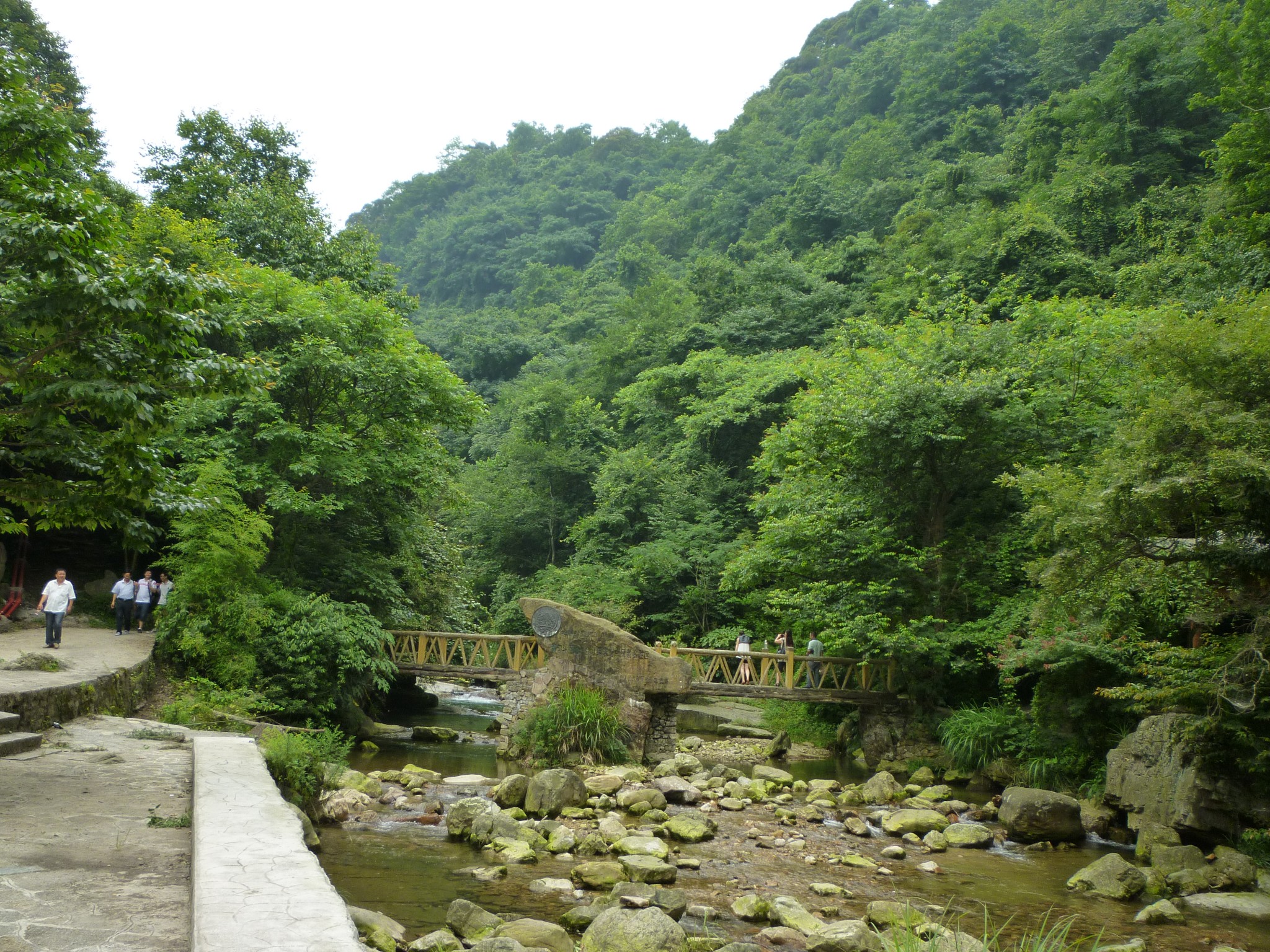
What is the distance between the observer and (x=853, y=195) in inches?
1743

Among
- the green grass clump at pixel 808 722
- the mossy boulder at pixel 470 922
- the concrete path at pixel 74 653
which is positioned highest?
the concrete path at pixel 74 653

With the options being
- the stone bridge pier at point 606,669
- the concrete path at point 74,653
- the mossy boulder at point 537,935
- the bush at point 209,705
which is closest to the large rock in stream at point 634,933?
the mossy boulder at point 537,935

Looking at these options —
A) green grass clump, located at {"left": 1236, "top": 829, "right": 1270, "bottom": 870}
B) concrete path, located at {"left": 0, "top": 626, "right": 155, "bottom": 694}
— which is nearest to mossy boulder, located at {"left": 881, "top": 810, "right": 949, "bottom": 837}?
green grass clump, located at {"left": 1236, "top": 829, "right": 1270, "bottom": 870}

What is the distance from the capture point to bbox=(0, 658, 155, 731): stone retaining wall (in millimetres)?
8734

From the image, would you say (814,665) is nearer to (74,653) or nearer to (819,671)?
(819,671)

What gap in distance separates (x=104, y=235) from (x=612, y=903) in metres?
7.28

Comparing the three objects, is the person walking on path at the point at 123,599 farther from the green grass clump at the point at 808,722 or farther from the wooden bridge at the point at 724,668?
the green grass clump at the point at 808,722

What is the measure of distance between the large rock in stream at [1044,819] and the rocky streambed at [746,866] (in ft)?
0.08

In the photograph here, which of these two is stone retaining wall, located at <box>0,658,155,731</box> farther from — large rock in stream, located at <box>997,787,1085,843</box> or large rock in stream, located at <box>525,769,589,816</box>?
large rock in stream, located at <box>997,787,1085,843</box>

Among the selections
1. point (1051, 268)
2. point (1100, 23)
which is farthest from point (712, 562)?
point (1100, 23)

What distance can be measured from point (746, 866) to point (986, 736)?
26.1ft

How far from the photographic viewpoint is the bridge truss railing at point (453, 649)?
1811 cm

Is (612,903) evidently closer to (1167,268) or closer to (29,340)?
(29,340)

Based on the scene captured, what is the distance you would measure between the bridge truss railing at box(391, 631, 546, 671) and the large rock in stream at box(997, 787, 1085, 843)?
8.69 meters
